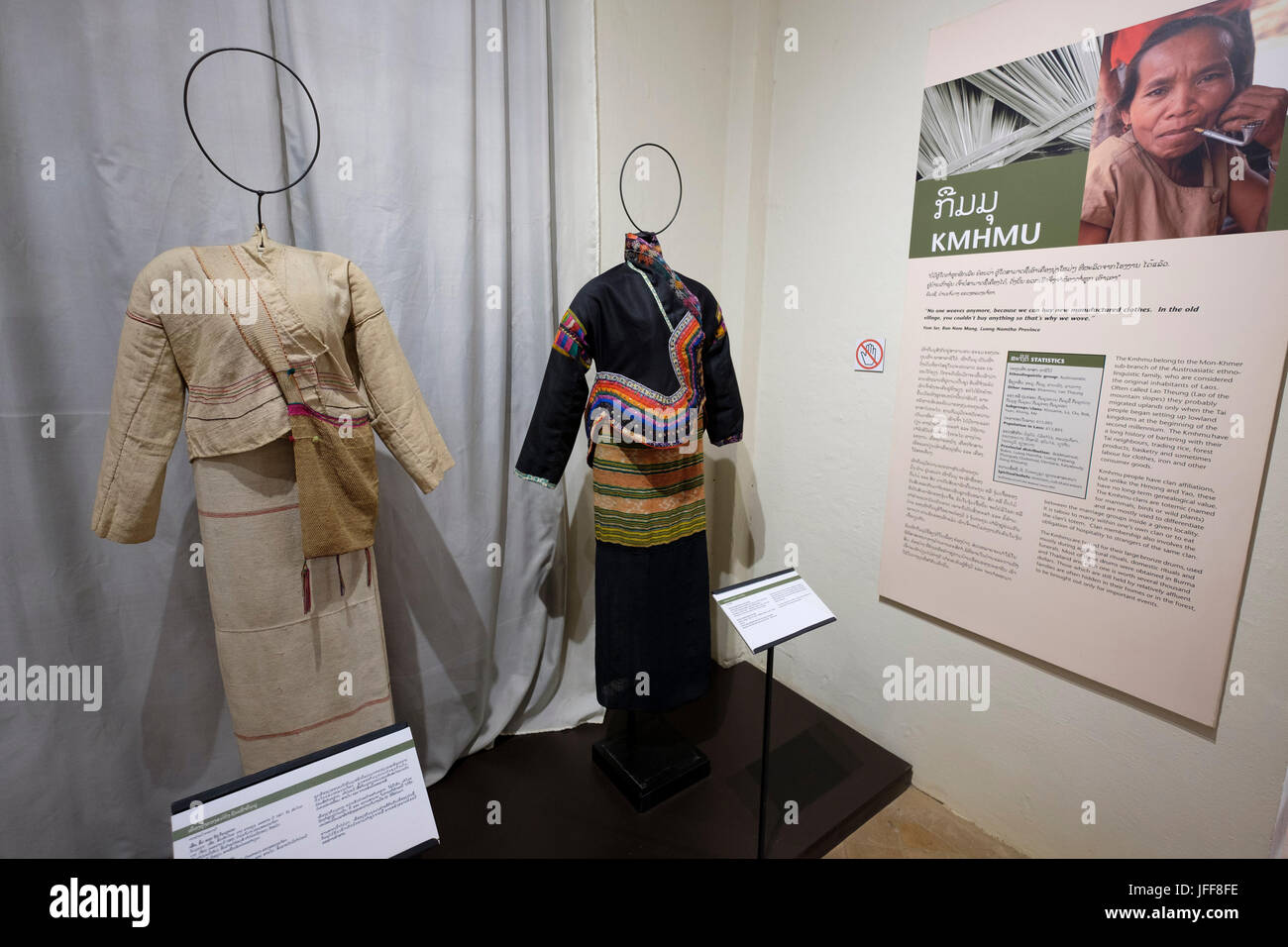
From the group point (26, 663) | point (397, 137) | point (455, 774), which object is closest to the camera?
point (26, 663)

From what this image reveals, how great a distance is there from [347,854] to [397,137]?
179cm

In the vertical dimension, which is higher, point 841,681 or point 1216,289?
A: point 1216,289

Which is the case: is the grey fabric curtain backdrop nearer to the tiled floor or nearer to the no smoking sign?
the no smoking sign

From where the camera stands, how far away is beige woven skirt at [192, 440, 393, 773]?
53.4 inches

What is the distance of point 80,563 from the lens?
4.99 feet

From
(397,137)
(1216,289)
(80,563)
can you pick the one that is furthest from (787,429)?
(80,563)

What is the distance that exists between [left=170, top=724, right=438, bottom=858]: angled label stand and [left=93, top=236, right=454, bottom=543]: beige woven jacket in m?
0.64

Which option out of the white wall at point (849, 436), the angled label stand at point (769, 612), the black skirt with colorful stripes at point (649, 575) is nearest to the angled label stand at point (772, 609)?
the angled label stand at point (769, 612)

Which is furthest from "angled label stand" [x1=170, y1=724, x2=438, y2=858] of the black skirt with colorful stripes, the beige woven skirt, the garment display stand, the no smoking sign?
the no smoking sign

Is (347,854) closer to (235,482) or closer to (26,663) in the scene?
(235,482)

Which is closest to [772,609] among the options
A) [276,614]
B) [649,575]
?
[649,575]

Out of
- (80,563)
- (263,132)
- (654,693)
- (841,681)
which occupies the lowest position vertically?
(841,681)

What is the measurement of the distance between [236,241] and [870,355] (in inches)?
77.9

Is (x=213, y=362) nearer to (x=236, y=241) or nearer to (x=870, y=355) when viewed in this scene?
(x=236, y=241)
